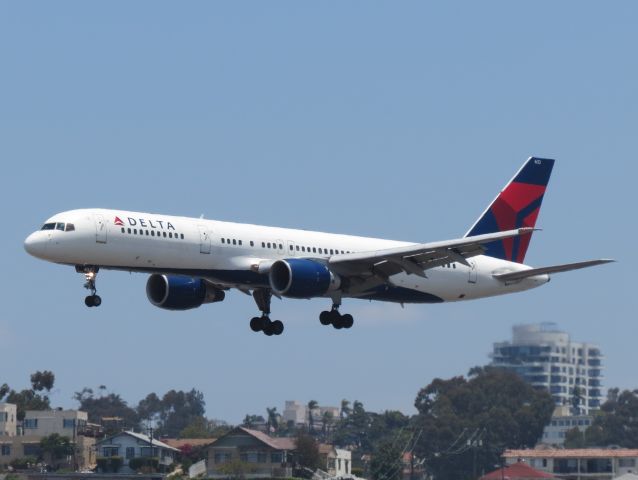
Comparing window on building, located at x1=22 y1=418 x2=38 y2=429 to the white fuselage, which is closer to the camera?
the white fuselage

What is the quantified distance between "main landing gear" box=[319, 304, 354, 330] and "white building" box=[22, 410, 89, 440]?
262ft

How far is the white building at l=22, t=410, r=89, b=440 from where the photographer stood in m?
147

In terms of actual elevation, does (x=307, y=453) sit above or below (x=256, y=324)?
below

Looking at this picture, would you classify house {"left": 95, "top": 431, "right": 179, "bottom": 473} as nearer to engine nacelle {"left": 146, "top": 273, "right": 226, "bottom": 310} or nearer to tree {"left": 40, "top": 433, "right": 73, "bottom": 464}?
tree {"left": 40, "top": 433, "right": 73, "bottom": 464}

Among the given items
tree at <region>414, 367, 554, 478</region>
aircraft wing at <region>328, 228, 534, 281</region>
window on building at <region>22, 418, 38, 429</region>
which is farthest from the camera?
tree at <region>414, 367, 554, 478</region>

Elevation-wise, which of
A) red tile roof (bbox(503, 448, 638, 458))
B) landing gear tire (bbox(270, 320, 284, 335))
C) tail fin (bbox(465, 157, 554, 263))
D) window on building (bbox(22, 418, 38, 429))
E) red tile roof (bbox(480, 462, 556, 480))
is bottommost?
red tile roof (bbox(480, 462, 556, 480))

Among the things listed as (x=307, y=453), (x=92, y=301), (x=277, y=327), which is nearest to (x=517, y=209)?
(x=277, y=327)

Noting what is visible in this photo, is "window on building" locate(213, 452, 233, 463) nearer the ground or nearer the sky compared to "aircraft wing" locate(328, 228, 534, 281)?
nearer the ground

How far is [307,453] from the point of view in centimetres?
12462

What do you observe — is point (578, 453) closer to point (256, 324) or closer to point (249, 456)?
point (249, 456)

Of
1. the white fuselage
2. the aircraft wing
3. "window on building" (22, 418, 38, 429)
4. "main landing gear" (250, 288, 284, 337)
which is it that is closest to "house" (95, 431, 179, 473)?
"window on building" (22, 418, 38, 429)

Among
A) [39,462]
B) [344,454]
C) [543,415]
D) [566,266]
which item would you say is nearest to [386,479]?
[344,454]

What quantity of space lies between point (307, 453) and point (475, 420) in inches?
2032

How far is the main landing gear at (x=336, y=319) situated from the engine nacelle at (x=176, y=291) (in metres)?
5.57
